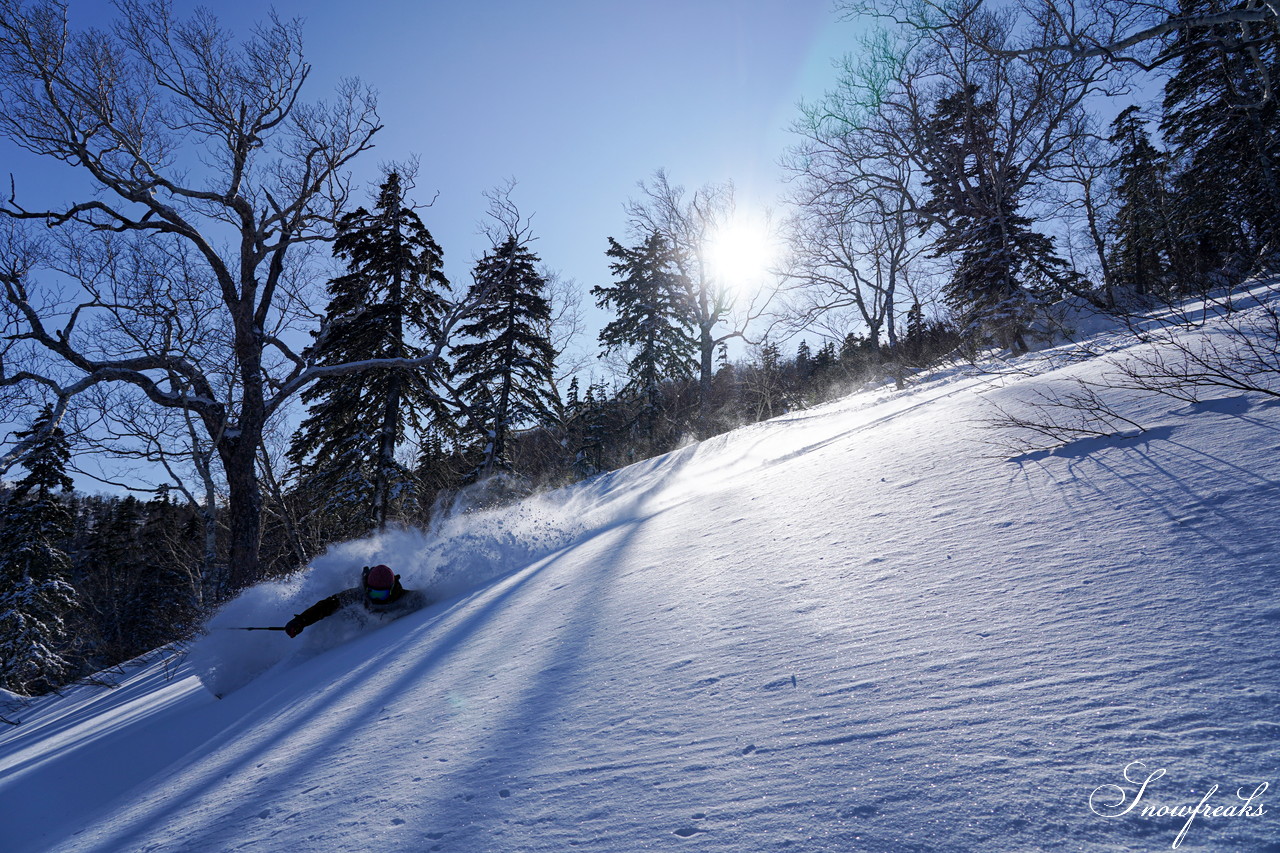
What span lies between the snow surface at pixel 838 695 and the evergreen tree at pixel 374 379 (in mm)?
11451

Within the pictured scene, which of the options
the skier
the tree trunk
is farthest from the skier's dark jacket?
the tree trunk

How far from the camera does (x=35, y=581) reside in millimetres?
19609

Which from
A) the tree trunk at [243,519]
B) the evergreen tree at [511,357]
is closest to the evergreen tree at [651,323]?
the evergreen tree at [511,357]

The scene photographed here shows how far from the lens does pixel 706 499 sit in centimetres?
503

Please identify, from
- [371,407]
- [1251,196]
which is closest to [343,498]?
[371,407]

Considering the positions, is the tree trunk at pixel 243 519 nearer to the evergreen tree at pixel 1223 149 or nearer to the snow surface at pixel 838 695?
the snow surface at pixel 838 695

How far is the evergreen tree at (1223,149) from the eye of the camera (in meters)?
16.2

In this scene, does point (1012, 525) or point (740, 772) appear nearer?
point (740, 772)

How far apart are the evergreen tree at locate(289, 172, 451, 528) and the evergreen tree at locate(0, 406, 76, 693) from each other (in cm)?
843

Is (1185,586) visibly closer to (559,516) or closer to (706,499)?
(706,499)

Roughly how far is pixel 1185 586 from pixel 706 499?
3.64 m

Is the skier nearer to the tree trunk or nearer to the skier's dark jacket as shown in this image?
the skier's dark jacket

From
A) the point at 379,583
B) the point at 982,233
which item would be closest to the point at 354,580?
the point at 379,583

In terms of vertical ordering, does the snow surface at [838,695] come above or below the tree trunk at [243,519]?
below
